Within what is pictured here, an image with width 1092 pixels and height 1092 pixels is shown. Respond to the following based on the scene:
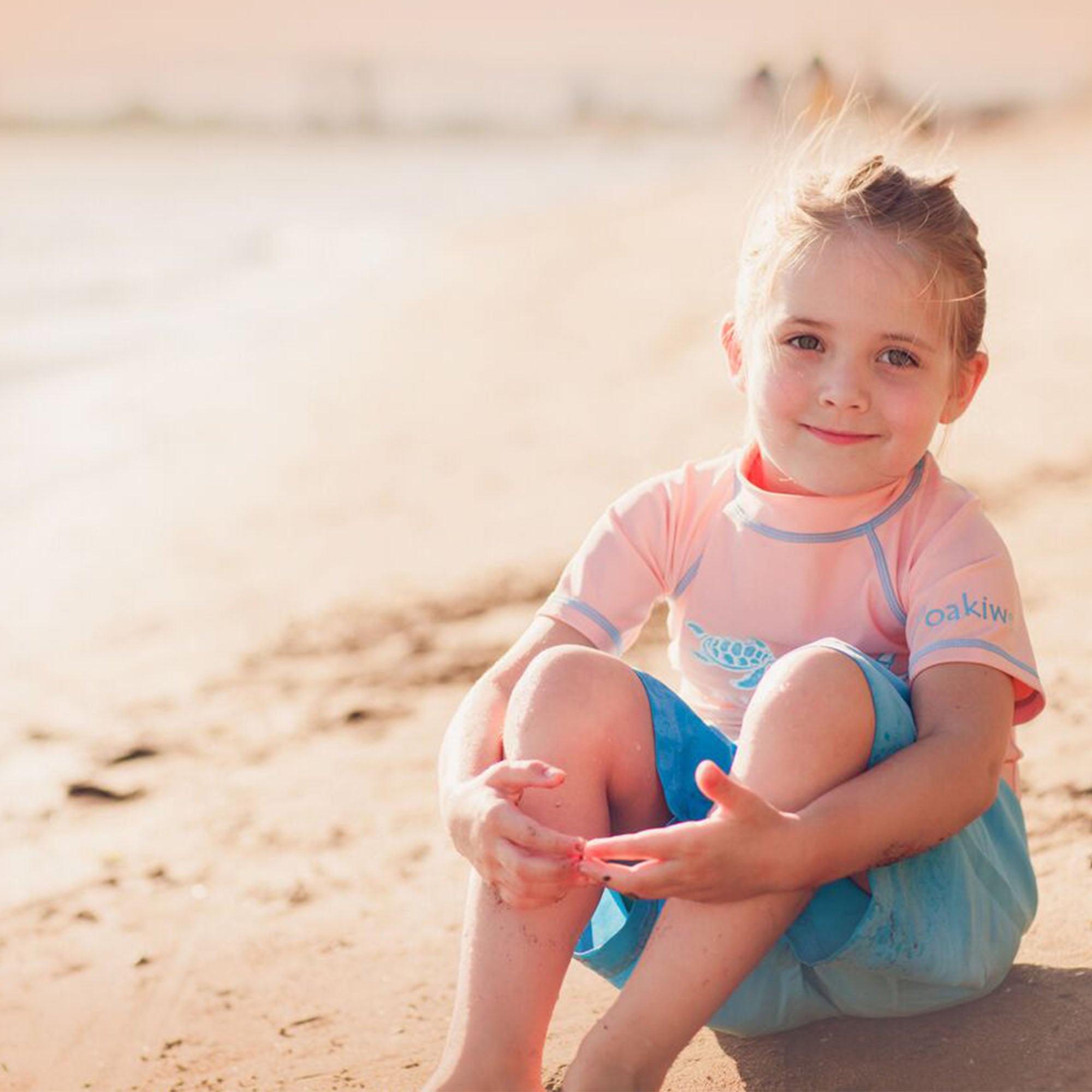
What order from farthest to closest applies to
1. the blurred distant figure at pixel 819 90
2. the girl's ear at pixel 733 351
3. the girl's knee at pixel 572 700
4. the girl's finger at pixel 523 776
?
1. the blurred distant figure at pixel 819 90
2. the girl's ear at pixel 733 351
3. the girl's knee at pixel 572 700
4. the girl's finger at pixel 523 776

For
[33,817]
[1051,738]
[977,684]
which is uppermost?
[977,684]

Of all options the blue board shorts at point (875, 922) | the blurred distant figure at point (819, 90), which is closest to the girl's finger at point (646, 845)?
the blue board shorts at point (875, 922)

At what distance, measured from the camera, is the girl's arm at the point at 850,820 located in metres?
1.64

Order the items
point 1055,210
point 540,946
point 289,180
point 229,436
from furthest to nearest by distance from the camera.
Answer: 1. point 289,180
2. point 1055,210
3. point 229,436
4. point 540,946

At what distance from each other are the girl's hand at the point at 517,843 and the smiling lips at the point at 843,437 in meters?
0.58

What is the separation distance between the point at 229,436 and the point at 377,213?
1204 centimetres

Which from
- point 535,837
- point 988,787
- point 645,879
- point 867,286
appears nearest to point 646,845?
point 645,879

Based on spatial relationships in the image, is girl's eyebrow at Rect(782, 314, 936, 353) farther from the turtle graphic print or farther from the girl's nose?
the turtle graphic print

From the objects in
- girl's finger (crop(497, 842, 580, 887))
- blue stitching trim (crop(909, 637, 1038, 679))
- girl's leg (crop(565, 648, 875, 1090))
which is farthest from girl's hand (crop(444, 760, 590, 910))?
blue stitching trim (crop(909, 637, 1038, 679))

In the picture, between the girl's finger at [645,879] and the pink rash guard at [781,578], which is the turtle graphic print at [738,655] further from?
the girl's finger at [645,879]

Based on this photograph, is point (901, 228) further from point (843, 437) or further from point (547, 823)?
point (547, 823)

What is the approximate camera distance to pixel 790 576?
81.2 inches

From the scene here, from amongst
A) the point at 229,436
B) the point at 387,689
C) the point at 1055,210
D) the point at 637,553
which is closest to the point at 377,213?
the point at 1055,210

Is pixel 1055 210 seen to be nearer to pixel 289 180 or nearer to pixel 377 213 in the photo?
pixel 377 213
